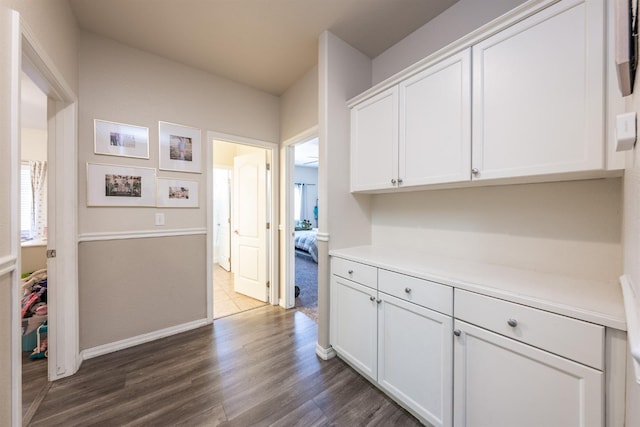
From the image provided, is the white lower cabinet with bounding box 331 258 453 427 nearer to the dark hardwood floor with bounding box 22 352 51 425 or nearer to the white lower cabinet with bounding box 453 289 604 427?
the white lower cabinet with bounding box 453 289 604 427

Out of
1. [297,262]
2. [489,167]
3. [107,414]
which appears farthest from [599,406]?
[297,262]

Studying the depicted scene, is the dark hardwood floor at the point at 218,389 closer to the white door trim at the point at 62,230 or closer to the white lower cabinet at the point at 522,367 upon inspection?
the white door trim at the point at 62,230

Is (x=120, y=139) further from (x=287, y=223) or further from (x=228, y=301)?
(x=228, y=301)

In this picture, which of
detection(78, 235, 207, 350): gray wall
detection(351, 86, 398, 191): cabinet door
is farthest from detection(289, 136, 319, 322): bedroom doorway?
detection(78, 235, 207, 350): gray wall

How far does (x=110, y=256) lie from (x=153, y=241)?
13.0 inches

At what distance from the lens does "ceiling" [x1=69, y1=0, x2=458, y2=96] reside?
69.0 inches

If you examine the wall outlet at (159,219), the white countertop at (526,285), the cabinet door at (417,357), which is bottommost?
the cabinet door at (417,357)

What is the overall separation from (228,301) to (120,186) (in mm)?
1882

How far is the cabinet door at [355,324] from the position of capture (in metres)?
1.65

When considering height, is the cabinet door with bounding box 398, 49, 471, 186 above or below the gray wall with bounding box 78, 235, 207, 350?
above

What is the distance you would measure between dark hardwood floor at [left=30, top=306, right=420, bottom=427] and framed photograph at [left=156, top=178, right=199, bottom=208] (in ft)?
4.33

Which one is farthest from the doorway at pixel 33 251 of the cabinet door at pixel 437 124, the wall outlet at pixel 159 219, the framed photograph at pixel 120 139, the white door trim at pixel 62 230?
the cabinet door at pixel 437 124

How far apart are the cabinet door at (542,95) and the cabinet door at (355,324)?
3.54ft

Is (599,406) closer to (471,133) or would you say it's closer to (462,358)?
(462,358)
